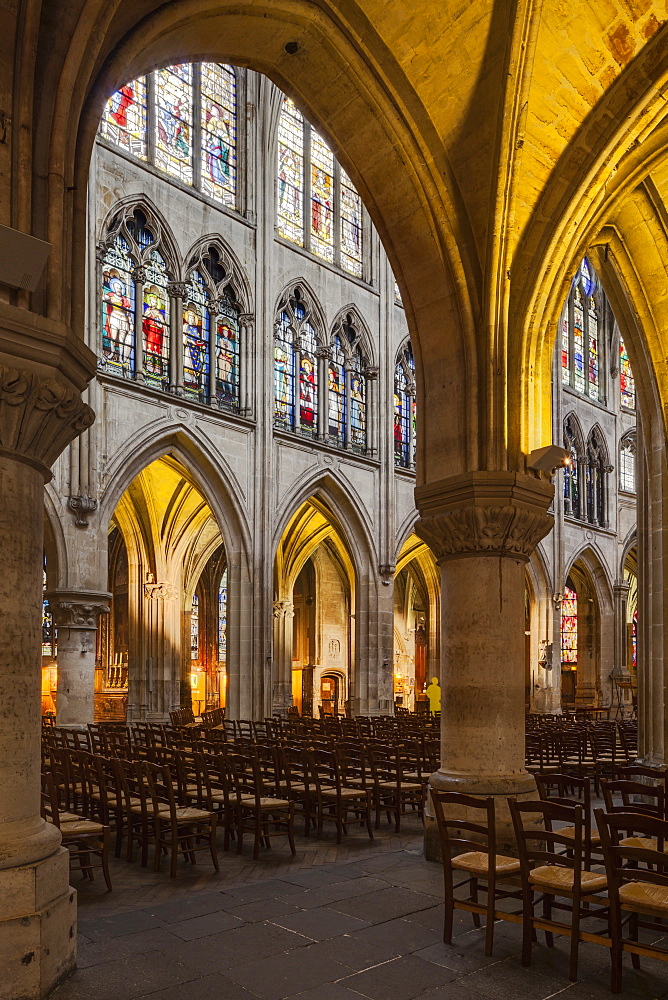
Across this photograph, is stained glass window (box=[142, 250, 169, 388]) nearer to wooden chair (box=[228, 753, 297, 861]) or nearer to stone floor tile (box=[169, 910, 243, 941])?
wooden chair (box=[228, 753, 297, 861])

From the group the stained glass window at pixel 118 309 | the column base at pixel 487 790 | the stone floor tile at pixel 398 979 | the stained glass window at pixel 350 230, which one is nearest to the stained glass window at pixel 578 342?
the stained glass window at pixel 350 230

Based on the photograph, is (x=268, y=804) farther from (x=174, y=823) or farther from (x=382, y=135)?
(x=382, y=135)

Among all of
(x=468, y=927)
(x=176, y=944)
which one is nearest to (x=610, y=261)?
(x=468, y=927)

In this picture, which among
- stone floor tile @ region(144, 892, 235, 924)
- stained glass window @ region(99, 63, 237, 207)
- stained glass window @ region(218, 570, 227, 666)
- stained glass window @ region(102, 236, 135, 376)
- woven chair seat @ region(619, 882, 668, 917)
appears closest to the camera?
woven chair seat @ region(619, 882, 668, 917)

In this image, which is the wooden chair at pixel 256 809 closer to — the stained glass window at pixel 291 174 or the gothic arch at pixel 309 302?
the gothic arch at pixel 309 302

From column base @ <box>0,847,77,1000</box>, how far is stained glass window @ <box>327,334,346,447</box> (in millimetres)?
21625

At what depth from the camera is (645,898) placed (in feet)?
16.1

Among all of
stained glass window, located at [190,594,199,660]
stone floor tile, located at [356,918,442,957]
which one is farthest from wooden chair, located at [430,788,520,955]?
stained glass window, located at [190,594,199,660]

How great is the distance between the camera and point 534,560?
1251 inches

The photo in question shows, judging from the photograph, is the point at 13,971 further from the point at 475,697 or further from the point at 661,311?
the point at 661,311

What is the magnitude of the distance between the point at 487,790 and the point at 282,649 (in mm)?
23397

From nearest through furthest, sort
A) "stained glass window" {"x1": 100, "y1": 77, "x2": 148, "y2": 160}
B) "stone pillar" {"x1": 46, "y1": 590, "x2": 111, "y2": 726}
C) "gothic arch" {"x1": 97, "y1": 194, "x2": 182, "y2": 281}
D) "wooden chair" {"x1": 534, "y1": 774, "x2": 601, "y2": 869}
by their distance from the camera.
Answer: "wooden chair" {"x1": 534, "y1": 774, "x2": 601, "y2": 869} → "stone pillar" {"x1": 46, "y1": 590, "x2": 111, "y2": 726} → "gothic arch" {"x1": 97, "y1": 194, "x2": 182, "y2": 281} → "stained glass window" {"x1": 100, "y1": 77, "x2": 148, "y2": 160}

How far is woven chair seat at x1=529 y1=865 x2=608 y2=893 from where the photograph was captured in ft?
17.0

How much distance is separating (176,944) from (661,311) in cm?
987
